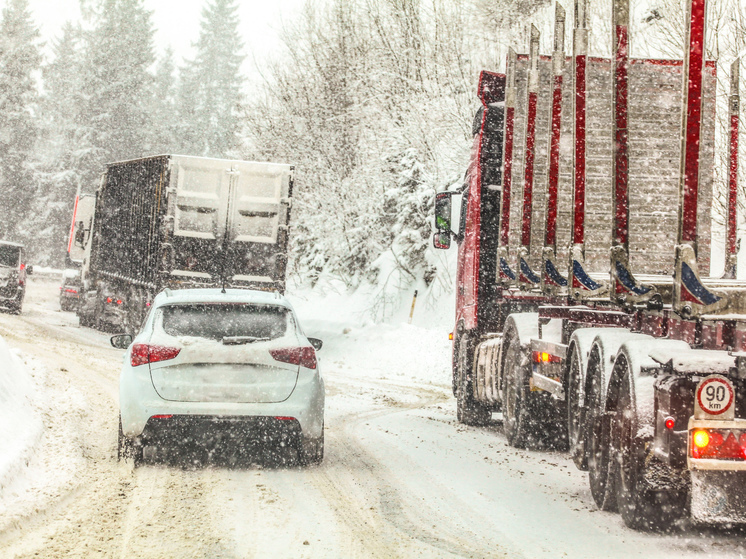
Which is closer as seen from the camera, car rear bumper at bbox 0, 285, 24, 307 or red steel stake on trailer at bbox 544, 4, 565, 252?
red steel stake on trailer at bbox 544, 4, 565, 252

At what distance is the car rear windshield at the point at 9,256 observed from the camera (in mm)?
25188

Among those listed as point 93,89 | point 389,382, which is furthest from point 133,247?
point 93,89

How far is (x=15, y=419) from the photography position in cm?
796

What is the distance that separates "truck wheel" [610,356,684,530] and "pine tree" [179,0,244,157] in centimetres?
6379

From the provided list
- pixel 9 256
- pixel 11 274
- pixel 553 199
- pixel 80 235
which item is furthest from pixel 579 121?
pixel 80 235

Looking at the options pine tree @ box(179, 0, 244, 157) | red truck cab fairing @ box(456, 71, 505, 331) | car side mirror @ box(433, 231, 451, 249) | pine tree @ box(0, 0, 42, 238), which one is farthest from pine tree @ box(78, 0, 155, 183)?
red truck cab fairing @ box(456, 71, 505, 331)

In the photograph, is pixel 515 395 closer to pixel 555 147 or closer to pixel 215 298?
pixel 555 147

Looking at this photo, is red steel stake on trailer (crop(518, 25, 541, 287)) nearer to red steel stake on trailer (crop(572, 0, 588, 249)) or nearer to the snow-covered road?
the snow-covered road

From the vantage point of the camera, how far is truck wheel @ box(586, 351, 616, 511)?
19.1ft

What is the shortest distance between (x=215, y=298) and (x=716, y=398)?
4.37 metres

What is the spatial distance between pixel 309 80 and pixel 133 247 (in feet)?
40.5

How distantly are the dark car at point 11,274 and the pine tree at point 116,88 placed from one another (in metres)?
35.4

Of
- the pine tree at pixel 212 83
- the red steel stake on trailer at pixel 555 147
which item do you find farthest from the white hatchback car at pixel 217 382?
the pine tree at pixel 212 83

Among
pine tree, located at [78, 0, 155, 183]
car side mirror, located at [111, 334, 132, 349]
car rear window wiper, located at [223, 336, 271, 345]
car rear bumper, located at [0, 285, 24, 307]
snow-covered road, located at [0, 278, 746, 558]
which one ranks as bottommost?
snow-covered road, located at [0, 278, 746, 558]
